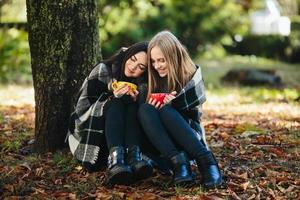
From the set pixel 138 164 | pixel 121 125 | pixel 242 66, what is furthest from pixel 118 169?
pixel 242 66

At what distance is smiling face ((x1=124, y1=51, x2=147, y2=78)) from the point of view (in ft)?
13.8

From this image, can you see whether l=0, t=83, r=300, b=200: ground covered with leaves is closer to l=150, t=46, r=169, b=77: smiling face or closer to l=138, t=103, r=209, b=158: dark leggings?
l=138, t=103, r=209, b=158: dark leggings

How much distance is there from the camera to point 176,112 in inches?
152

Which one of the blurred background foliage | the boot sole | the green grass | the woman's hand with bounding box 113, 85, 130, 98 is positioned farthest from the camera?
the green grass

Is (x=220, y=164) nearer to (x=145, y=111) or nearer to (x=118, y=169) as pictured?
(x=145, y=111)

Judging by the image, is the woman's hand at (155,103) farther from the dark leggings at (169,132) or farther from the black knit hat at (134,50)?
the black knit hat at (134,50)

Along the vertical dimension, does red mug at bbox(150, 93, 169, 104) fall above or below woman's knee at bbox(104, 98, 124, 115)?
above

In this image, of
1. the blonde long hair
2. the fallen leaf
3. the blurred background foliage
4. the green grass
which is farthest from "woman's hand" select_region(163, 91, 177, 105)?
the blurred background foliage

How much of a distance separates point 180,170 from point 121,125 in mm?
572

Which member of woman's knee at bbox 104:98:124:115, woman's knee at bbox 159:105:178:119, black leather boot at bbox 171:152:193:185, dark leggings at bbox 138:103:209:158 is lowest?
black leather boot at bbox 171:152:193:185

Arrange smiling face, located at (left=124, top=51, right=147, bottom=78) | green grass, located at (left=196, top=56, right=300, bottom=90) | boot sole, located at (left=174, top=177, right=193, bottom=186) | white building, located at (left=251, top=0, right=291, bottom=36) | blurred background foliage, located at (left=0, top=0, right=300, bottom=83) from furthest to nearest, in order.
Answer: white building, located at (left=251, top=0, right=291, bottom=36) → green grass, located at (left=196, top=56, right=300, bottom=90) → blurred background foliage, located at (left=0, top=0, right=300, bottom=83) → smiling face, located at (left=124, top=51, right=147, bottom=78) → boot sole, located at (left=174, top=177, right=193, bottom=186)

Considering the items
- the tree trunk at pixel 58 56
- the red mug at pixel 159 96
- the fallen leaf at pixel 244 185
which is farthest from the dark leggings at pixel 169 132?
the tree trunk at pixel 58 56

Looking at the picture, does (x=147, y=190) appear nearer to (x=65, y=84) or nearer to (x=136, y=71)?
(x=136, y=71)

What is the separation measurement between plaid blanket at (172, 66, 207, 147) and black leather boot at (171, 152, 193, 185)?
1.42ft
